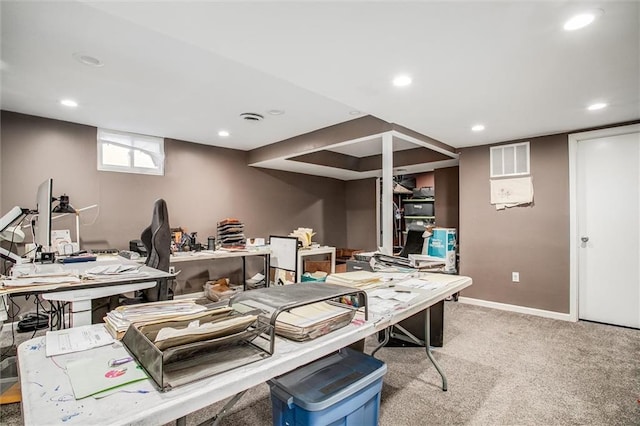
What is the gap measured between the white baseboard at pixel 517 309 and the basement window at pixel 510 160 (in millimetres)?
1738

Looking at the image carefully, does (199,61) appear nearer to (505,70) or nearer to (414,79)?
(414,79)

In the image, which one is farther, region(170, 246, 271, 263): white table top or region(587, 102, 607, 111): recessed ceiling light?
region(170, 246, 271, 263): white table top

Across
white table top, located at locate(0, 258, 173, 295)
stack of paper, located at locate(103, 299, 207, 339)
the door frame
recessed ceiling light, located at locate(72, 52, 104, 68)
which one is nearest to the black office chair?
white table top, located at locate(0, 258, 173, 295)

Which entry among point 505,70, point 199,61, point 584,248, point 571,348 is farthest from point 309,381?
point 584,248

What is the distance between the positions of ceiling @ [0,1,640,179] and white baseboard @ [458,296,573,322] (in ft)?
7.30

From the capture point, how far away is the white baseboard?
3.70 m

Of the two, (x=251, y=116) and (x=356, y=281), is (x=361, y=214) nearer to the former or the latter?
(x=251, y=116)

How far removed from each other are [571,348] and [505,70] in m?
2.57

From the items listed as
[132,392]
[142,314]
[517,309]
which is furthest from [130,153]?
[517,309]

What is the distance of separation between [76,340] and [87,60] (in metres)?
2.23

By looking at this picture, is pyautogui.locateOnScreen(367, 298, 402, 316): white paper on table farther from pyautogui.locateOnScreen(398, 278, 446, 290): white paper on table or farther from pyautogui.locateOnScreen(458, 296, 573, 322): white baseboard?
pyautogui.locateOnScreen(458, 296, 573, 322): white baseboard

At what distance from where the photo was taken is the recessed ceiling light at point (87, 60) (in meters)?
2.21

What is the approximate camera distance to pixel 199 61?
2.30m

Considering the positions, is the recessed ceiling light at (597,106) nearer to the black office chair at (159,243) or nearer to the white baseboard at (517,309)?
the white baseboard at (517,309)
